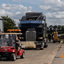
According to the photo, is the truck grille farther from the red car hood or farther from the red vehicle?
the red car hood

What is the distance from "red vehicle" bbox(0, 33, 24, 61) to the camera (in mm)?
15242

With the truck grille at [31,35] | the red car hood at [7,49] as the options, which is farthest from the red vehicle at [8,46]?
the truck grille at [31,35]

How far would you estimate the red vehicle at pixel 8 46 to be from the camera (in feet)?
50.0

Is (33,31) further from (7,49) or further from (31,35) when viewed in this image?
(7,49)

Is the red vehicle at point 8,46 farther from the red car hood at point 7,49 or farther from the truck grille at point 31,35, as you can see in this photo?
the truck grille at point 31,35

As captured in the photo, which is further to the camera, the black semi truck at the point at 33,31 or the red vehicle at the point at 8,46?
the black semi truck at the point at 33,31

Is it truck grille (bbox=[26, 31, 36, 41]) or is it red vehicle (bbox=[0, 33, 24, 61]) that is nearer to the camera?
red vehicle (bbox=[0, 33, 24, 61])

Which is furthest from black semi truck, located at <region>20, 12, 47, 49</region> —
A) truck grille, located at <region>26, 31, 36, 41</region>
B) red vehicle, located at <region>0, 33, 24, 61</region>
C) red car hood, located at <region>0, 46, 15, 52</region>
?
red car hood, located at <region>0, 46, 15, 52</region>

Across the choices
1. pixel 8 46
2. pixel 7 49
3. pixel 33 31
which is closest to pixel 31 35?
pixel 33 31

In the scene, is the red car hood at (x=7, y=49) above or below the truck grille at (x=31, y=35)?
below

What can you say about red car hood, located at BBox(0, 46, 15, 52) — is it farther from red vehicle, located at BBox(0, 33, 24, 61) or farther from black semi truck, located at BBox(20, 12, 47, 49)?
black semi truck, located at BBox(20, 12, 47, 49)

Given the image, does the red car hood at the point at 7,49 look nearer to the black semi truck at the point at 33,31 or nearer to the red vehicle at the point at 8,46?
the red vehicle at the point at 8,46

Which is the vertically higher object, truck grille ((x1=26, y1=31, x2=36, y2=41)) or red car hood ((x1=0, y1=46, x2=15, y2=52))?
truck grille ((x1=26, y1=31, x2=36, y2=41))

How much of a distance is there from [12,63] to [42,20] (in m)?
13.3
